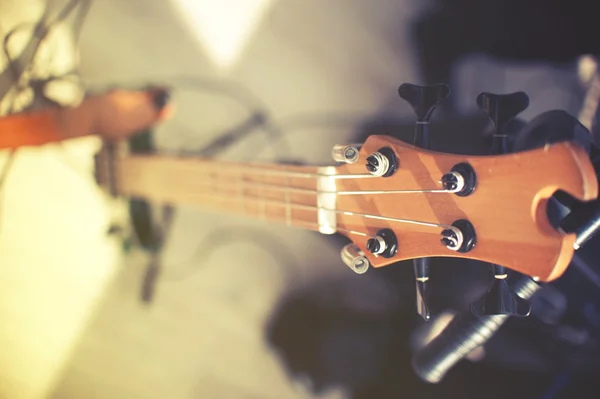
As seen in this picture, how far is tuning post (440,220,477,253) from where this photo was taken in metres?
0.52

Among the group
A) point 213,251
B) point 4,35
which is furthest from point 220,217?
point 4,35

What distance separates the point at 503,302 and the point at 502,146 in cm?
19

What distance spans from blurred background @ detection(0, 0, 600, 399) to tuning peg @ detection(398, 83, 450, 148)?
369 millimetres

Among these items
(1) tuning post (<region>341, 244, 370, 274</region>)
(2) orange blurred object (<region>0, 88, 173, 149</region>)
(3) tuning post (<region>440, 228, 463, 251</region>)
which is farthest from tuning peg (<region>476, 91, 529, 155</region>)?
(2) orange blurred object (<region>0, 88, 173, 149</region>)

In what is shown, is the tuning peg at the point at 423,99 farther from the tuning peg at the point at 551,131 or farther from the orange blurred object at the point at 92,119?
the orange blurred object at the point at 92,119

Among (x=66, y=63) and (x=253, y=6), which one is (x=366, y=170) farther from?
(x=66, y=63)

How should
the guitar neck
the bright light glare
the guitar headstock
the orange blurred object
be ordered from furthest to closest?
the bright light glare, the orange blurred object, the guitar neck, the guitar headstock

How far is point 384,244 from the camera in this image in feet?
1.97

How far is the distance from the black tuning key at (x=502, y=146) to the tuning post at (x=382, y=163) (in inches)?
4.9

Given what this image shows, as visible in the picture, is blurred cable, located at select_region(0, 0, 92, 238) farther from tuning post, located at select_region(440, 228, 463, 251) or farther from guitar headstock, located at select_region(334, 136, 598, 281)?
tuning post, located at select_region(440, 228, 463, 251)

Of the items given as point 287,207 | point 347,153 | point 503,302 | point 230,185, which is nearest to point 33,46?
point 230,185

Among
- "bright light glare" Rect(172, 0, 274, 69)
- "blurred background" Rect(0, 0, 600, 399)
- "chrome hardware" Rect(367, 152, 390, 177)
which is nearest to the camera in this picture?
"chrome hardware" Rect(367, 152, 390, 177)

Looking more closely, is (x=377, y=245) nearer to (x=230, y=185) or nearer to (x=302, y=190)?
(x=302, y=190)

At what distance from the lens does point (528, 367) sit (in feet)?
3.01
